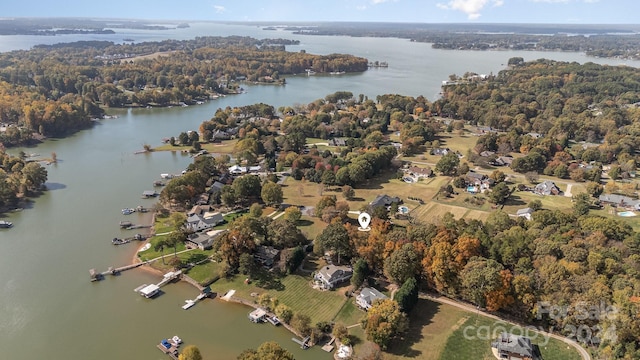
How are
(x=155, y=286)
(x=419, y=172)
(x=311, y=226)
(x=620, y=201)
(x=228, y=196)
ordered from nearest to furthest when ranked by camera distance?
1. (x=155, y=286)
2. (x=311, y=226)
3. (x=228, y=196)
4. (x=620, y=201)
5. (x=419, y=172)

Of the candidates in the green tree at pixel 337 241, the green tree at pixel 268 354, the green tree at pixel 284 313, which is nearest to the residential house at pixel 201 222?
the green tree at pixel 337 241

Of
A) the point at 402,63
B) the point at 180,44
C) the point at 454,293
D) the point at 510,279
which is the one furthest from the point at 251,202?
the point at 180,44

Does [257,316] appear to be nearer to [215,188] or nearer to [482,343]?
[482,343]

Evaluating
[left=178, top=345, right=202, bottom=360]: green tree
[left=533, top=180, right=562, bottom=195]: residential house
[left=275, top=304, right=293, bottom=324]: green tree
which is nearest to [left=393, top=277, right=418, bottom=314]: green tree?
[left=275, top=304, right=293, bottom=324]: green tree

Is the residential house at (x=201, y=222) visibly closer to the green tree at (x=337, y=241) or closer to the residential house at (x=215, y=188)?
the residential house at (x=215, y=188)

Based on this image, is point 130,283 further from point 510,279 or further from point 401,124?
point 401,124

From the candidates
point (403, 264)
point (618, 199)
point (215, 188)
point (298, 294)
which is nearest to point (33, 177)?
point (215, 188)
